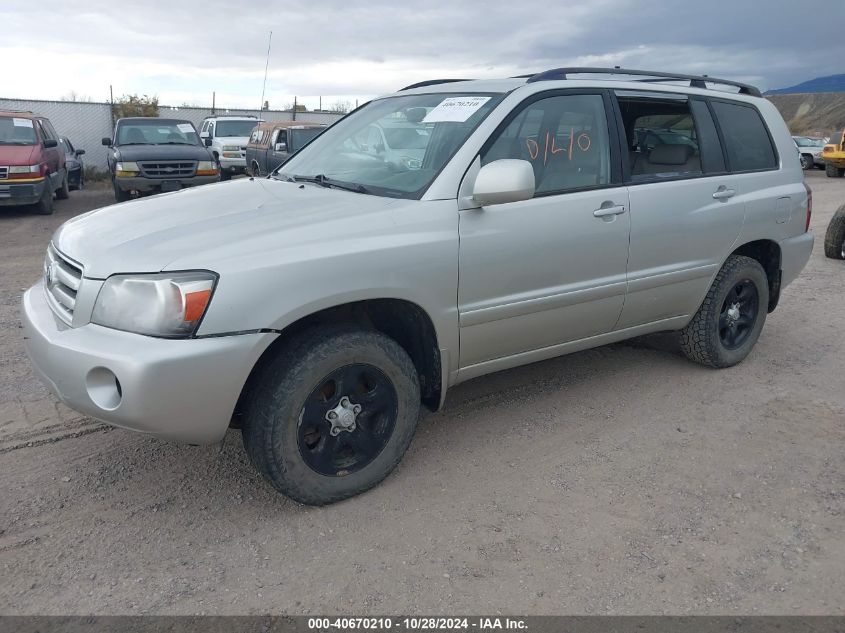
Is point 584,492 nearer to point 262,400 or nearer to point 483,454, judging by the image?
point 483,454

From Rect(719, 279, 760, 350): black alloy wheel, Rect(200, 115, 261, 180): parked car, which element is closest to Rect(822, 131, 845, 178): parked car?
Rect(200, 115, 261, 180): parked car

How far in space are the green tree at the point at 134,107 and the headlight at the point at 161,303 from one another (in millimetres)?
20577

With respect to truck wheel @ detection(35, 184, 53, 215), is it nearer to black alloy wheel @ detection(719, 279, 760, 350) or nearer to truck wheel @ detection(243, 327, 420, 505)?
truck wheel @ detection(243, 327, 420, 505)

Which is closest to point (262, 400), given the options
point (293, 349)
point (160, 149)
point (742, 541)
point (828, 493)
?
point (293, 349)

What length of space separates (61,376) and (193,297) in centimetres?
66

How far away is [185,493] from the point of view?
10.8 feet

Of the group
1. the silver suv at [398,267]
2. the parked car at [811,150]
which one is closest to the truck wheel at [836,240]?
the silver suv at [398,267]

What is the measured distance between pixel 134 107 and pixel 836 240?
19.4m

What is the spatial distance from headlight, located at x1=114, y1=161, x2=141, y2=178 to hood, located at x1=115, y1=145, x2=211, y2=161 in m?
0.11

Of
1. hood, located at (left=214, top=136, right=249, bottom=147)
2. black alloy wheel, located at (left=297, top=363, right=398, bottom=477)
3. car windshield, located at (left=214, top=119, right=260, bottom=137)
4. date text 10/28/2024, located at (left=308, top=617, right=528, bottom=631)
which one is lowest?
date text 10/28/2024, located at (left=308, top=617, right=528, bottom=631)

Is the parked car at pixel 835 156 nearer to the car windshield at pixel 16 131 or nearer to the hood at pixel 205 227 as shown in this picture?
the car windshield at pixel 16 131

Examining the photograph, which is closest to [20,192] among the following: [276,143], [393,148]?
[276,143]

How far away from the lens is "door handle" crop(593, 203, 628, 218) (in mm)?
3826

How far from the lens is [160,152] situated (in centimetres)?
1298
